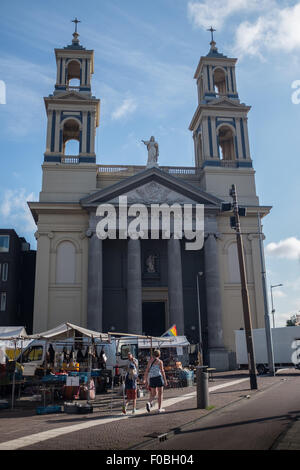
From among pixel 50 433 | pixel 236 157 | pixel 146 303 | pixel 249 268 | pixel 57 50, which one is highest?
pixel 57 50

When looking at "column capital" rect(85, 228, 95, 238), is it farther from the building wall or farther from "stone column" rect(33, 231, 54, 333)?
the building wall

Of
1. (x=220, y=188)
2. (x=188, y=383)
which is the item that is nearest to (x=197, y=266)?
(x=220, y=188)

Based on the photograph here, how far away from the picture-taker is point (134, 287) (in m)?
38.6

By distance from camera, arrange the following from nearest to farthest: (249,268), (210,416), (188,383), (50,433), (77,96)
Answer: (50,433) → (210,416) → (188,383) → (249,268) → (77,96)

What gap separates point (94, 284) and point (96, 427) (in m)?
27.1

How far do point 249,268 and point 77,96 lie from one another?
25025mm

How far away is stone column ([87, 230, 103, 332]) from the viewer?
3762 centimetres

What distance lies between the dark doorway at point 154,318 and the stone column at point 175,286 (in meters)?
3.92

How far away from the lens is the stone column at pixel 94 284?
123ft

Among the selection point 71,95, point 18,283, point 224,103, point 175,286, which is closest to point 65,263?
point 175,286

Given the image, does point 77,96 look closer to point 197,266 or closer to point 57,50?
point 57,50

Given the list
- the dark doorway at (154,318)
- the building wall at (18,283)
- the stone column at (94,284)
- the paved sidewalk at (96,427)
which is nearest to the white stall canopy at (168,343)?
the stone column at (94,284)

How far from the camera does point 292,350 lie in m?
31.9

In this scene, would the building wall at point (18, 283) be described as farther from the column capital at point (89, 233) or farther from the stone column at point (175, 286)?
the stone column at point (175, 286)
